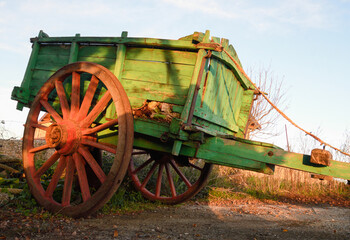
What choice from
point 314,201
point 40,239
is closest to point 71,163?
point 40,239

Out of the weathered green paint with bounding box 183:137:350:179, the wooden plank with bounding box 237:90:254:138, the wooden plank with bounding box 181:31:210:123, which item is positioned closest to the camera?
the weathered green paint with bounding box 183:137:350:179

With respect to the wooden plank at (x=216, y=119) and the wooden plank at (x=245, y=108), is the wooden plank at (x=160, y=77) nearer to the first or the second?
the wooden plank at (x=216, y=119)

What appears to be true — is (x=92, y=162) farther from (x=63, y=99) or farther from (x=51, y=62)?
(x=51, y=62)

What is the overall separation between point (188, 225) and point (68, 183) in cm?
133

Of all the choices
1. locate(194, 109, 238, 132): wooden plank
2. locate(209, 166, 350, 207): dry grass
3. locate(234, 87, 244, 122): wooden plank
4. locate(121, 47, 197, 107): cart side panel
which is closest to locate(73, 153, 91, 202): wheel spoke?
locate(121, 47, 197, 107): cart side panel

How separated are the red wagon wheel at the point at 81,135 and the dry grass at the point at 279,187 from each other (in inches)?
122

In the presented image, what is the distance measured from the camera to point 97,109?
3104 millimetres

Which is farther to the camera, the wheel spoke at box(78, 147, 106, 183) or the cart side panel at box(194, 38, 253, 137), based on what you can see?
the cart side panel at box(194, 38, 253, 137)

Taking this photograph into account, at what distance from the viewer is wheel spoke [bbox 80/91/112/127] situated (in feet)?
10.1

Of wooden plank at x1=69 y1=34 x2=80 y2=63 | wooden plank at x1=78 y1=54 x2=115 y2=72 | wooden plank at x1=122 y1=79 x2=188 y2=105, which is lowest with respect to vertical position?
wooden plank at x1=122 y1=79 x2=188 y2=105

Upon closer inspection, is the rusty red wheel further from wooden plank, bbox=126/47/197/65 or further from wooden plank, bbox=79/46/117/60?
wooden plank, bbox=79/46/117/60

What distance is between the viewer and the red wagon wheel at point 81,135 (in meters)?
2.82

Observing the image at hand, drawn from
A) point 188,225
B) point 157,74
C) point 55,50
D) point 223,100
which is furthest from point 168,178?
point 55,50

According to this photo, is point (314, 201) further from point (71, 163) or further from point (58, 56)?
point (58, 56)
